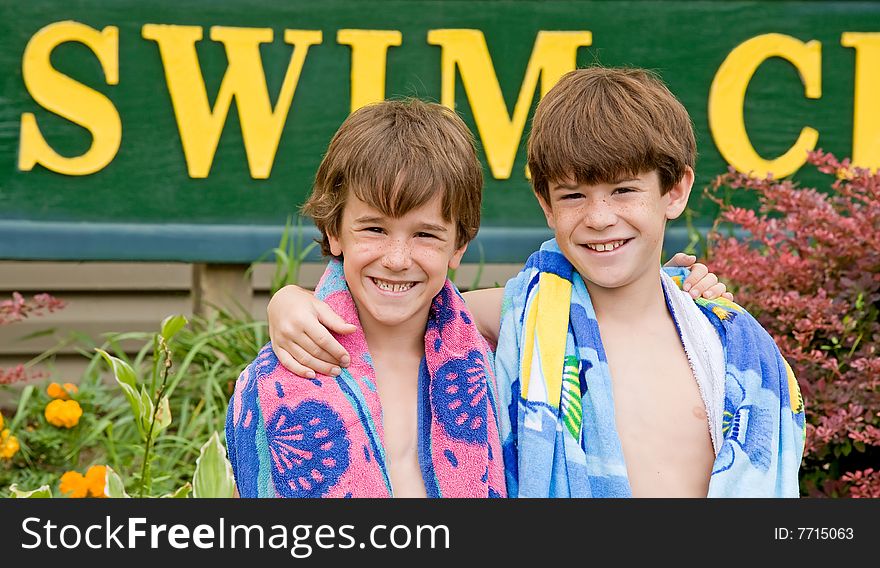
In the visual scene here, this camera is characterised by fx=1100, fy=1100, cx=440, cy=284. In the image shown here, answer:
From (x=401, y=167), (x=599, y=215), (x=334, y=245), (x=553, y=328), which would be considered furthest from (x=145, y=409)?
(x=599, y=215)

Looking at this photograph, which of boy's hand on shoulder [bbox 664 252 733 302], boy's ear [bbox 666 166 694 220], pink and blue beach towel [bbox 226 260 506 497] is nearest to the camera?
pink and blue beach towel [bbox 226 260 506 497]

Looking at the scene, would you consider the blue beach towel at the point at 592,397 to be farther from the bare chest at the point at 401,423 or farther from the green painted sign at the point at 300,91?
the green painted sign at the point at 300,91

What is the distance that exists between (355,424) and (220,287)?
2.25 meters

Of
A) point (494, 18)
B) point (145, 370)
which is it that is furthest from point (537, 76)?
point (145, 370)

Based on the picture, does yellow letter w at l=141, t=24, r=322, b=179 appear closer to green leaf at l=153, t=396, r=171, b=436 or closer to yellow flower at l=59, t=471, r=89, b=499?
yellow flower at l=59, t=471, r=89, b=499

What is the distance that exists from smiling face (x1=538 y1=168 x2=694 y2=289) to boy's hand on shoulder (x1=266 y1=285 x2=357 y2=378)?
467mm

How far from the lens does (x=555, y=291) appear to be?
2.21m

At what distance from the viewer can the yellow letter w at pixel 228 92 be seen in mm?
3967

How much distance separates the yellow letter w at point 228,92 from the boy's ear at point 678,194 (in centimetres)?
212

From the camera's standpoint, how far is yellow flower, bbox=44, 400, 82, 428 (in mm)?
3420

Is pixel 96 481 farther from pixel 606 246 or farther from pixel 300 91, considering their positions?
pixel 300 91

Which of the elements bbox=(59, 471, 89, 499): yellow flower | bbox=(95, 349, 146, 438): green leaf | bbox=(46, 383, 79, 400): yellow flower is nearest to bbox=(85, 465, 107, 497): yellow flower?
bbox=(59, 471, 89, 499): yellow flower

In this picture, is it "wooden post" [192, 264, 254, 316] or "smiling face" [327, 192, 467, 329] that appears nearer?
"smiling face" [327, 192, 467, 329]

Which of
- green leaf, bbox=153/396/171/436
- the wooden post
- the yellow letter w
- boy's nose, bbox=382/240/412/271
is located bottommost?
green leaf, bbox=153/396/171/436
